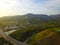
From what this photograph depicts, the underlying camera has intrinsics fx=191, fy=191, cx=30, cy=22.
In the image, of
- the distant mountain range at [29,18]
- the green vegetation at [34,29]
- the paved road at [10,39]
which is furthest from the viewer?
the distant mountain range at [29,18]

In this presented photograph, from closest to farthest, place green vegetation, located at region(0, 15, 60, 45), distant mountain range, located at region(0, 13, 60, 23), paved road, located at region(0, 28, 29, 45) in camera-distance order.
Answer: green vegetation, located at region(0, 15, 60, 45), paved road, located at region(0, 28, 29, 45), distant mountain range, located at region(0, 13, 60, 23)

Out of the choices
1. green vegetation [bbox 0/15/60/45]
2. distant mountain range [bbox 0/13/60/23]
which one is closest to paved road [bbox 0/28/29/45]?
green vegetation [bbox 0/15/60/45]

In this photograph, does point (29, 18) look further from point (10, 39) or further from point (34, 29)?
point (10, 39)

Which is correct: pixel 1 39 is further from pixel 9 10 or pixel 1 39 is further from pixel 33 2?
pixel 33 2

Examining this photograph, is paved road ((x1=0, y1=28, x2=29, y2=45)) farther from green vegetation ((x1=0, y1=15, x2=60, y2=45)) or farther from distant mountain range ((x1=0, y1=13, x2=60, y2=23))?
distant mountain range ((x1=0, y1=13, x2=60, y2=23))

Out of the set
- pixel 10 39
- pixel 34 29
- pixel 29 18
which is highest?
pixel 29 18

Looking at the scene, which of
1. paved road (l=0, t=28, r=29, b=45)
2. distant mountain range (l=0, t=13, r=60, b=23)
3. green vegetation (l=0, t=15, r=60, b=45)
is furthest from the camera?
distant mountain range (l=0, t=13, r=60, b=23)

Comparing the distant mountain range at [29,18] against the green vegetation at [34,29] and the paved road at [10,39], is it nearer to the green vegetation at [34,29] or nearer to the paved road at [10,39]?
the green vegetation at [34,29]

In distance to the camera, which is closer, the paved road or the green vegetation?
the green vegetation

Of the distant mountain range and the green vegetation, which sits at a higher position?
the distant mountain range

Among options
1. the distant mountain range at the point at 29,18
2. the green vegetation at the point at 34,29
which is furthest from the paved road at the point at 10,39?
the distant mountain range at the point at 29,18

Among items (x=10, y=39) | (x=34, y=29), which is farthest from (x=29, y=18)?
(x=10, y=39)
